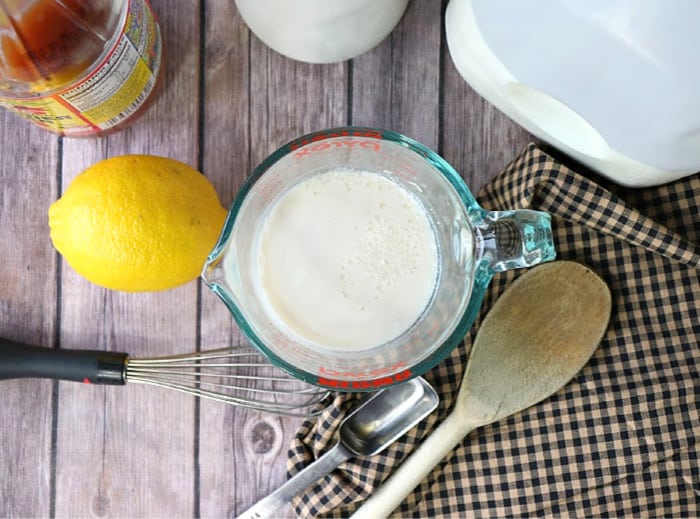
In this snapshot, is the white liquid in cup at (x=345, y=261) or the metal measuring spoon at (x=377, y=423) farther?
the metal measuring spoon at (x=377, y=423)

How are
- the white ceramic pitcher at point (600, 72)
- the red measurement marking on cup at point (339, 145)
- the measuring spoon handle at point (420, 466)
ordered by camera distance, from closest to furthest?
1. the white ceramic pitcher at point (600, 72)
2. the red measurement marking on cup at point (339, 145)
3. the measuring spoon handle at point (420, 466)

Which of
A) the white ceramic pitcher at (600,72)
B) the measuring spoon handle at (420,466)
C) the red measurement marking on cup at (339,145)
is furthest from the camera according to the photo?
the measuring spoon handle at (420,466)

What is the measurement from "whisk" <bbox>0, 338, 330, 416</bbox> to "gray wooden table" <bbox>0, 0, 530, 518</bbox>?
0.02 meters

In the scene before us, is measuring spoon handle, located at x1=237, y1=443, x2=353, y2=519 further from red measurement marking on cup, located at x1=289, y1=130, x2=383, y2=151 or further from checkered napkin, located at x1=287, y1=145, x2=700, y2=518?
Result: red measurement marking on cup, located at x1=289, y1=130, x2=383, y2=151

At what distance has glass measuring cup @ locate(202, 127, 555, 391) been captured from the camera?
0.50 meters

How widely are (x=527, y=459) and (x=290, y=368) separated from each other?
263mm

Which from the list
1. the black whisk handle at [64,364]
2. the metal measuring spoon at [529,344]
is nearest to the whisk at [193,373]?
the black whisk handle at [64,364]

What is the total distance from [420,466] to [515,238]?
239 mm

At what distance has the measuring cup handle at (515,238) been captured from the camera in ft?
1.56

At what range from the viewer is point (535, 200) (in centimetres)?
63

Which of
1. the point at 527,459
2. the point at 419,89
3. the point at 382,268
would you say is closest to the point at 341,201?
the point at 382,268

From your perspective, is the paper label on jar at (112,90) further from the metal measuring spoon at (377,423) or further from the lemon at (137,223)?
the metal measuring spoon at (377,423)

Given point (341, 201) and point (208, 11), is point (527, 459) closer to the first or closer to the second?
point (341, 201)

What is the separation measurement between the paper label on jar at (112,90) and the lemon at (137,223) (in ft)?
0.14
